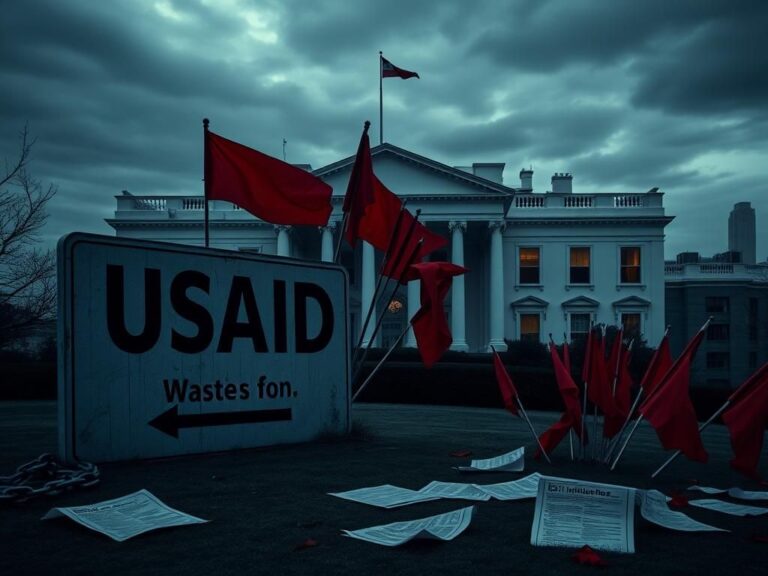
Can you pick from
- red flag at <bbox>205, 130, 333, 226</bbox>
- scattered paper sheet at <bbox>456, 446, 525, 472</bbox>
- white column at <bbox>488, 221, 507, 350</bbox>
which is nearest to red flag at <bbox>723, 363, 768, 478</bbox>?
scattered paper sheet at <bbox>456, 446, 525, 472</bbox>

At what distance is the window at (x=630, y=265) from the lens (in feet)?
120

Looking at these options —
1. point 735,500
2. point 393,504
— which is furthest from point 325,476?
point 735,500

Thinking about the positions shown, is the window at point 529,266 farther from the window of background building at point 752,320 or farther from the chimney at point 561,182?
the window of background building at point 752,320

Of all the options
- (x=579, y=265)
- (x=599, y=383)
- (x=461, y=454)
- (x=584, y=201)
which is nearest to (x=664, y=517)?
(x=599, y=383)

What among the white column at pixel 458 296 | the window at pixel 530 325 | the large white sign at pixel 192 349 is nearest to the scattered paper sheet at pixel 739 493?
the large white sign at pixel 192 349

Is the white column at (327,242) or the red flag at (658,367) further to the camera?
the white column at (327,242)

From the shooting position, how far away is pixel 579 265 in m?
36.7

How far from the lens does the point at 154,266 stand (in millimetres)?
5703

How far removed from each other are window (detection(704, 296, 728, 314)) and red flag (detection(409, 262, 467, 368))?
1528 inches

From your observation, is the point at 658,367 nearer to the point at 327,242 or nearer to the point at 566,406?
the point at 566,406

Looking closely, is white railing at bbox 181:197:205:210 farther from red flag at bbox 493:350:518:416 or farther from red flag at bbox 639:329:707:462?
red flag at bbox 639:329:707:462

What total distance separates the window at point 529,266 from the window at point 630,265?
4969 mm

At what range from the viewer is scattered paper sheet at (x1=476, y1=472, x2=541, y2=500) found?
422 cm

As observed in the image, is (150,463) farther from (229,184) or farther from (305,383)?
(229,184)
